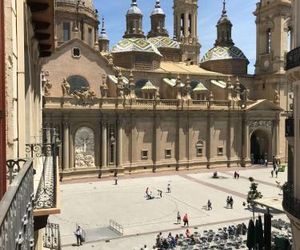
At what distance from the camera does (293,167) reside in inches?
565

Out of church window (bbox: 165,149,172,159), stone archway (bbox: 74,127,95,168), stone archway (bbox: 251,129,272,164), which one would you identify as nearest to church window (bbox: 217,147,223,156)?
stone archway (bbox: 251,129,272,164)

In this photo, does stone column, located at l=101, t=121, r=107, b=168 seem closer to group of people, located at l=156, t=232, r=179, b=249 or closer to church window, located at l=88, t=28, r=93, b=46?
church window, located at l=88, t=28, r=93, b=46

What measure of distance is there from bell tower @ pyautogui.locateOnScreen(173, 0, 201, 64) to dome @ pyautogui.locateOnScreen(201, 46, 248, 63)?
7.43m

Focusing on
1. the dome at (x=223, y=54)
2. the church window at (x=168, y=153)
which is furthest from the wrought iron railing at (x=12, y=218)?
the dome at (x=223, y=54)

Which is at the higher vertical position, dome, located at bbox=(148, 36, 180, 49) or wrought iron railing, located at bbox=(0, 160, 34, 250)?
dome, located at bbox=(148, 36, 180, 49)

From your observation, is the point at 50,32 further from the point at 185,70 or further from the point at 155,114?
the point at 185,70

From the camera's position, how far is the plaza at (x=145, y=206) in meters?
22.6

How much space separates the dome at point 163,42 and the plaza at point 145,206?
22483 millimetres

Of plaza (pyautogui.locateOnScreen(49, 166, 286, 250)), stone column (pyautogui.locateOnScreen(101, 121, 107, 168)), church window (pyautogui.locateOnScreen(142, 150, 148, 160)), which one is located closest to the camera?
plaza (pyautogui.locateOnScreen(49, 166, 286, 250))

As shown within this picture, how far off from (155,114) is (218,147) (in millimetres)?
9193

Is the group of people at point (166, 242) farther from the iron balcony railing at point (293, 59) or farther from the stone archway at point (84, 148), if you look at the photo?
the stone archway at point (84, 148)

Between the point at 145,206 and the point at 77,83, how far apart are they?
702 inches

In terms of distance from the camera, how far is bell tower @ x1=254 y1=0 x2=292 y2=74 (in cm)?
5147

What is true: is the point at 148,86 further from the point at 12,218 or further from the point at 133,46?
the point at 12,218
